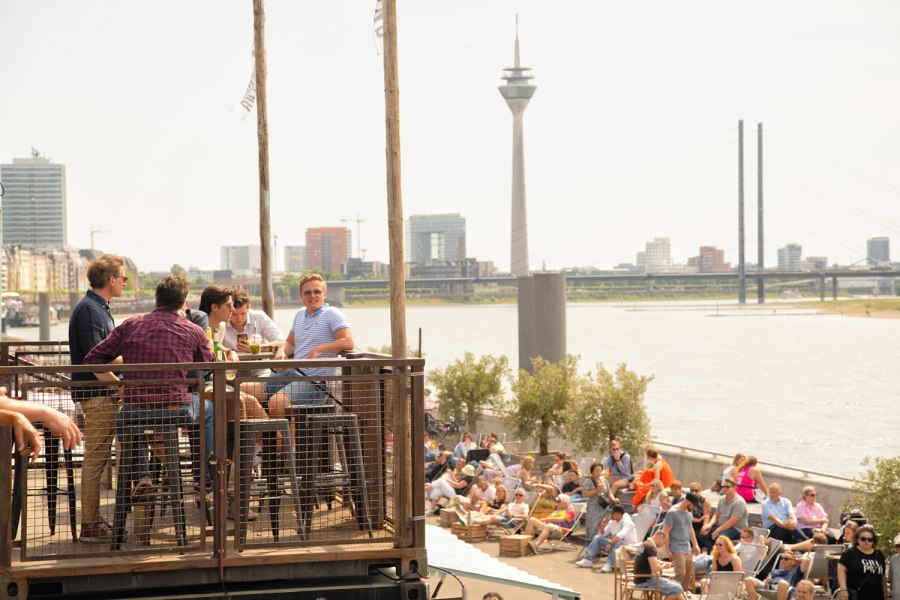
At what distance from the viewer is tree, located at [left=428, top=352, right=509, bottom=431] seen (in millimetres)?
39500

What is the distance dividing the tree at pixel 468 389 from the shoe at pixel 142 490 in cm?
3309

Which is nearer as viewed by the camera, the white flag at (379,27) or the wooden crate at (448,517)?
the white flag at (379,27)

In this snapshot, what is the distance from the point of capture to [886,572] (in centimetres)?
1366

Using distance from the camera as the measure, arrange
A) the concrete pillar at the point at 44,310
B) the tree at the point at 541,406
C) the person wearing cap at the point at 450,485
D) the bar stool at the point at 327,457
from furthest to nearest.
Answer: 1. the concrete pillar at the point at 44,310
2. the tree at the point at 541,406
3. the person wearing cap at the point at 450,485
4. the bar stool at the point at 327,457

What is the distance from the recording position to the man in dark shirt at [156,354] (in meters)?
5.83

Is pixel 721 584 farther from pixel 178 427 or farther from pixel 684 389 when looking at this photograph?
pixel 684 389

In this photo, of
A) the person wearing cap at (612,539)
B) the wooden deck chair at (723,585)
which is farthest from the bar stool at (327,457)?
the person wearing cap at (612,539)

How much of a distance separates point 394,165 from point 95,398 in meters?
4.01

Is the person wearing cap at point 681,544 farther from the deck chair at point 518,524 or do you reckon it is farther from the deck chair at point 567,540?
the deck chair at point 518,524

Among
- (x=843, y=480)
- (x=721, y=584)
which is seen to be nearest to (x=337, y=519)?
(x=721, y=584)

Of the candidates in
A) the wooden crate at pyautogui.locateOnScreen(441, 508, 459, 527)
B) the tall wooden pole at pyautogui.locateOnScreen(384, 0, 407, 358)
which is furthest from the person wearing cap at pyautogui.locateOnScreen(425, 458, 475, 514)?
the tall wooden pole at pyautogui.locateOnScreen(384, 0, 407, 358)

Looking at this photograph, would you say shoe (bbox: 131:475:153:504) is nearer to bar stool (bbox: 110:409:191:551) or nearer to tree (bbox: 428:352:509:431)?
bar stool (bbox: 110:409:191:551)

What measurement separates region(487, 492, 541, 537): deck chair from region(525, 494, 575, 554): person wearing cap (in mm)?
212

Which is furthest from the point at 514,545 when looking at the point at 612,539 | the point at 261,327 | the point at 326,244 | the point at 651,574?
the point at 326,244
